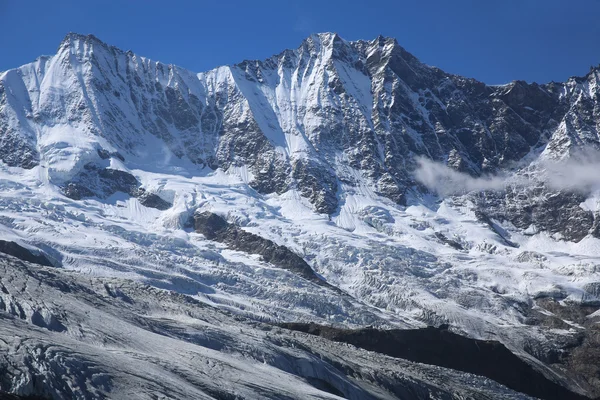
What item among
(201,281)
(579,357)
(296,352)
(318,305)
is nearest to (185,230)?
(201,281)

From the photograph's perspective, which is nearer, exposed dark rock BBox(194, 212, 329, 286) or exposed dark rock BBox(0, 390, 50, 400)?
exposed dark rock BBox(0, 390, 50, 400)

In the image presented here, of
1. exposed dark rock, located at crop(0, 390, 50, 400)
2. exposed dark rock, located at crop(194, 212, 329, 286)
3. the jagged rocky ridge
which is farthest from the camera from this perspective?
exposed dark rock, located at crop(194, 212, 329, 286)

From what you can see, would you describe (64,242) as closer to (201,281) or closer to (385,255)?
(201,281)

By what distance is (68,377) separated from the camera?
47844 millimetres

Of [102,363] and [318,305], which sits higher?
[318,305]

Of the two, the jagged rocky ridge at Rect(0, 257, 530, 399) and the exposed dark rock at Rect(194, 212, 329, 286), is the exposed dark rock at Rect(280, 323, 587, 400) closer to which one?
the jagged rocky ridge at Rect(0, 257, 530, 399)

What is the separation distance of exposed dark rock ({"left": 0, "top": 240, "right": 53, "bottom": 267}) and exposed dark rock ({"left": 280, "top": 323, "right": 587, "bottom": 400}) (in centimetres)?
4442

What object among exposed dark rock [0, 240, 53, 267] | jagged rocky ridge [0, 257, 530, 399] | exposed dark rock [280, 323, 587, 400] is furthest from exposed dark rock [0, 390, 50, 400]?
exposed dark rock [0, 240, 53, 267]

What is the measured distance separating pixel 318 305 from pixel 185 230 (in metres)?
52.4

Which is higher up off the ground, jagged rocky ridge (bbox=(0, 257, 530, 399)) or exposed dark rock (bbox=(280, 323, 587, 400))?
exposed dark rock (bbox=(280, 323, 587, 400))

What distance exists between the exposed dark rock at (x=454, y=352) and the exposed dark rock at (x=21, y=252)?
44423 millimetres

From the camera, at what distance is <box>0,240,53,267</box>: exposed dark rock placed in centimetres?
14100

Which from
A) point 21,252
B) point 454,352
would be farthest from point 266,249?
point 454,352

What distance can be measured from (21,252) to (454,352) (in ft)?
233
